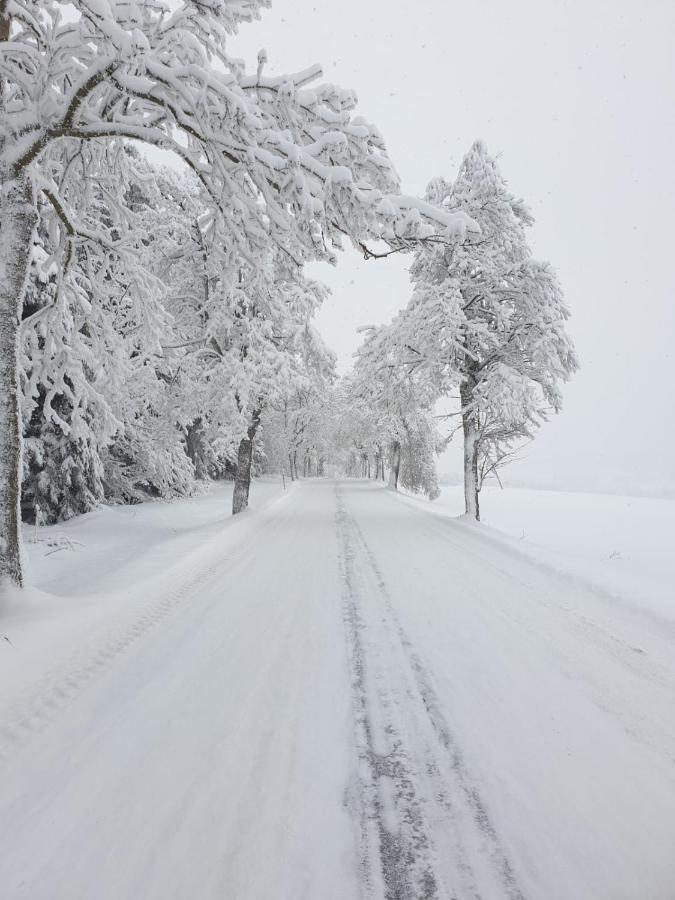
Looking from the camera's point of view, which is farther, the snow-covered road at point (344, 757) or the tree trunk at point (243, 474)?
the tree trunk at point (243, 474)

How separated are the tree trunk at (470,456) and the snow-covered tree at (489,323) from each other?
30 mm

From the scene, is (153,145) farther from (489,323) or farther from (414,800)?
(489,323)

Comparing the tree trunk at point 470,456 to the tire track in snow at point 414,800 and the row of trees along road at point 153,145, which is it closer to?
the row of trees along road at point 153,145

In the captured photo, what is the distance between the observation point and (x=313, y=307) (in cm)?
1464

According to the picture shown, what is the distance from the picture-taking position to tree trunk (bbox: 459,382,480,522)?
13.5 meters

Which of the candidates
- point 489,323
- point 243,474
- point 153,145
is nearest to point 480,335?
point 489,323

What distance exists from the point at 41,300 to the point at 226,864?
34.1 ft

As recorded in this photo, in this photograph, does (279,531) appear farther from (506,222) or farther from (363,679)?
(506,222)

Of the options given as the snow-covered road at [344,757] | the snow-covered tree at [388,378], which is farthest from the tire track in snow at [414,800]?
the snow-covered tree at [388,378]

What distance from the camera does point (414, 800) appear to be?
226cm

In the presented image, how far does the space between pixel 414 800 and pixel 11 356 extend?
5.44 metres

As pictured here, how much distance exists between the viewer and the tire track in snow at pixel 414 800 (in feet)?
6.04

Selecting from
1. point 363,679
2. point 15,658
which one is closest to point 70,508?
point 15,658

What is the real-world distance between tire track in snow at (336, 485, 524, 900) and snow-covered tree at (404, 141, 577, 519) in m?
9.69
